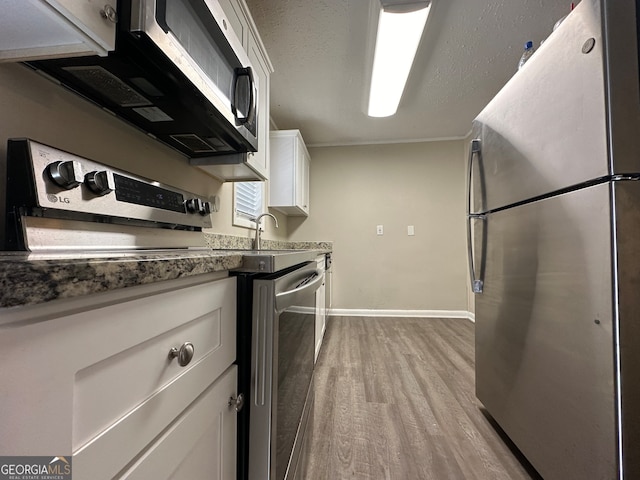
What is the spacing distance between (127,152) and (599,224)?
1.52m

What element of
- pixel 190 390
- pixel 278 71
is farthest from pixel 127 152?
pixel 278 71

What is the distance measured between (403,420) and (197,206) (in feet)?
4.96

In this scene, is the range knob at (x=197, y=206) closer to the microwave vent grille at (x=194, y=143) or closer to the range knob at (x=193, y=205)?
the range knob at (x=193, y=205)

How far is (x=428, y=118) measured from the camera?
10.3ft

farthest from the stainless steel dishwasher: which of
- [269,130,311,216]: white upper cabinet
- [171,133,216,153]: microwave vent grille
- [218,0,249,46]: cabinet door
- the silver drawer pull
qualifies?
[269,130,311,216]: white upper cabinet

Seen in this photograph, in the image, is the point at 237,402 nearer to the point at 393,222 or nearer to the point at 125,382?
the point at 125,382

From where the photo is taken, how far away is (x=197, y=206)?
126 centimetres

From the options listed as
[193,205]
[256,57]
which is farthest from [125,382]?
[256,57]

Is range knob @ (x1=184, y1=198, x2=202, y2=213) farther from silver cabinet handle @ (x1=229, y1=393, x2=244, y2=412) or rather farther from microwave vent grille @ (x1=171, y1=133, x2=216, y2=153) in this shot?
silver cabinet handle @ (x1=229, y1=393, x2=244, y2=412)

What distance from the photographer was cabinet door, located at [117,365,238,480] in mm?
439

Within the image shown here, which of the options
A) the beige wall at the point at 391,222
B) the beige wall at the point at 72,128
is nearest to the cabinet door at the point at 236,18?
the beige wall at the point at 72,128

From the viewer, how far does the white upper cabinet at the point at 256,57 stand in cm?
121

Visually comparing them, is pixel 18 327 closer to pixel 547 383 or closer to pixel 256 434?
pixel 256 434

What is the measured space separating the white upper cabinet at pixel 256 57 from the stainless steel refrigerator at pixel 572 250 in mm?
1212
